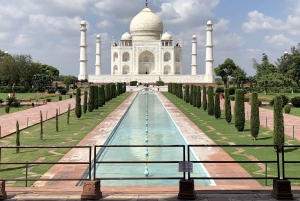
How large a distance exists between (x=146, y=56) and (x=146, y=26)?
12.5 feet

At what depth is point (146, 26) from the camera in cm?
4809

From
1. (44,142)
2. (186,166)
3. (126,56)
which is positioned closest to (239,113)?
(44,142)

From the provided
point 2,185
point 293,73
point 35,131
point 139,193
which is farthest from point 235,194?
point 293,73

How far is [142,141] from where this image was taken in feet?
29.8

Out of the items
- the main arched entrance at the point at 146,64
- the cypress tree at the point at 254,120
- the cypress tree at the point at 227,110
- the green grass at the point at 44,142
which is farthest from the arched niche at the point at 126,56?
the cypress tree at the point at 254,120

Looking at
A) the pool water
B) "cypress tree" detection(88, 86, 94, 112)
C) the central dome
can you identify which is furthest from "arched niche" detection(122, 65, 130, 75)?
the pool water

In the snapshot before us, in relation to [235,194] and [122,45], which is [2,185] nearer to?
[235,194]

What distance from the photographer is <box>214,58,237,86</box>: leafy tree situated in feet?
152

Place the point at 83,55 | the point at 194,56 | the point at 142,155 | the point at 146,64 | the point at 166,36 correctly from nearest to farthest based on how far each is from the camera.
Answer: the point at 142,155, the point at 83,55, the point at 194,56, the point at 166,36, the point at 146,64

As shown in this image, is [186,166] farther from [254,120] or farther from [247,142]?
[254,120]

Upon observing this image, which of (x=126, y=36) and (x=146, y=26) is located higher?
(x=146, y=26)

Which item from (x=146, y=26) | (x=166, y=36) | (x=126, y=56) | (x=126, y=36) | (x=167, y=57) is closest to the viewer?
(x=146, y=26)

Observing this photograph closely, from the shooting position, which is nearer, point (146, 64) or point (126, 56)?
point (146, 64)

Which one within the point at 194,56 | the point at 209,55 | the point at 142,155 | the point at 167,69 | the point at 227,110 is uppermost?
the point at 194,56
